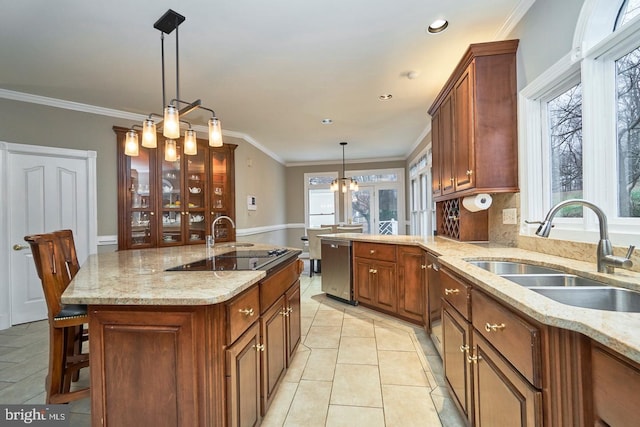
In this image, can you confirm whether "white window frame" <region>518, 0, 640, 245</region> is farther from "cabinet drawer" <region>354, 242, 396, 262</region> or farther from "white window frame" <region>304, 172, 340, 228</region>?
"white window frame" <region>304, 172, 340, 228</region>

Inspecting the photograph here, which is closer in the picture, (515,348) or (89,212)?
(515,348)

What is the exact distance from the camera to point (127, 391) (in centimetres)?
111

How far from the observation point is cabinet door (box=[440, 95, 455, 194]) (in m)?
2.58

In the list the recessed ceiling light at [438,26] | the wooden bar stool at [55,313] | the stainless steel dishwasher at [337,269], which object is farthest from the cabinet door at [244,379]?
the recessed ceiling light at [438,26]

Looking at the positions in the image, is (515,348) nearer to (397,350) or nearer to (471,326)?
(471,326)

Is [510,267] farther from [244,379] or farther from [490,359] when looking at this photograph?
[244,379]

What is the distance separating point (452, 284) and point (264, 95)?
2.79 metres

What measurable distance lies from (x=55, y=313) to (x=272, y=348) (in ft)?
3.89

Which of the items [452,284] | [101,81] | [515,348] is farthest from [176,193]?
[515,348]

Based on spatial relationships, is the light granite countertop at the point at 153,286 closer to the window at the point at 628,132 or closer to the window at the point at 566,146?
the window at the point at 628,132

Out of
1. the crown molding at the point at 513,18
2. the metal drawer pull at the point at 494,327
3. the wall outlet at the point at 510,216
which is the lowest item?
the metal drawer pull at the point at 494,327

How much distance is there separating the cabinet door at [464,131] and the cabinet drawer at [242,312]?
1776 mm

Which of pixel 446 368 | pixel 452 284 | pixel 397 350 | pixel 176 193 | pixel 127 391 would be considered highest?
pixel 176 193

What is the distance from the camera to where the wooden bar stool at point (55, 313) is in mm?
1487
